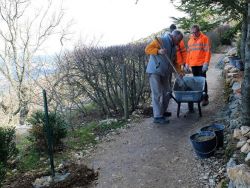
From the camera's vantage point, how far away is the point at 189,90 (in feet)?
26.6

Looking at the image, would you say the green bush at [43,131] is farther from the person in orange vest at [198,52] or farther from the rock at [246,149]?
the rock at [246,149]

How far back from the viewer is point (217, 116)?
787 cm

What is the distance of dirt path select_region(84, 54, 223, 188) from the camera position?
18.4 feet

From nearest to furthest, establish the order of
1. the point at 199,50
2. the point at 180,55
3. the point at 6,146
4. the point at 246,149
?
the point at 246,149 → the point at 6,146 → the point at 180,55 → the point at 199,50


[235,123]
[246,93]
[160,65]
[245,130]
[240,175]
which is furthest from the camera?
[160,65]

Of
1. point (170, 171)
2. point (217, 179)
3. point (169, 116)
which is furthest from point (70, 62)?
point (217, 179)

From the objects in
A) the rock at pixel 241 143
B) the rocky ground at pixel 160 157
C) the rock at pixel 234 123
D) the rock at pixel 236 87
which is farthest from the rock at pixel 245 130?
the rock at pixel 236 87

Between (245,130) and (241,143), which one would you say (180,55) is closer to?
(245,130)

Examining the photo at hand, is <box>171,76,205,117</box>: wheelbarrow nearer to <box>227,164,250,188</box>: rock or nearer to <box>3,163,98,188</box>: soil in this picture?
<box>3,163,98,188</box>: soil

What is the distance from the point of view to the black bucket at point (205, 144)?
18.9 ft

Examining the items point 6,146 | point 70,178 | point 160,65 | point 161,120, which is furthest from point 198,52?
point 6,146

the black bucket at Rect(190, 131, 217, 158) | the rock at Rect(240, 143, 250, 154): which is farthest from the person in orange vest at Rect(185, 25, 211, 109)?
the rock at Rect(240, 143, 250, 154)

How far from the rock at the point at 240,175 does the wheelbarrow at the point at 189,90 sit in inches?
135

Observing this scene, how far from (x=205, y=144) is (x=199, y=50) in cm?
350
